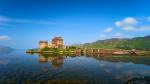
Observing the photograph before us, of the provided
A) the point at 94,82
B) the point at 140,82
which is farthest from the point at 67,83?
the point at 140,82

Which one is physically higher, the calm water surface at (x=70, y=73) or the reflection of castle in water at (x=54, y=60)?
the reflection of castle in water at (x=54, y=60)

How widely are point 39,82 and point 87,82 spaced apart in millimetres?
15325

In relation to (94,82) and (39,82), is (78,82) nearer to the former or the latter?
(94,82)

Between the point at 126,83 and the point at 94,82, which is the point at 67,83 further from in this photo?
the point at 126,83

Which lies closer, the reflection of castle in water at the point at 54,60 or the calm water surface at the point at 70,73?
the calm water surface at the point at 70,73

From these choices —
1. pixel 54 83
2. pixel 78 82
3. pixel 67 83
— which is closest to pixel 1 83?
pixel 54 83

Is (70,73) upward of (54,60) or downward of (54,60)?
downward

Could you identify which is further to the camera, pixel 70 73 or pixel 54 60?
pixel 54 60

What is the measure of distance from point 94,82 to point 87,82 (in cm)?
225

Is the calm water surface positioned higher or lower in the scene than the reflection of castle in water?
lower

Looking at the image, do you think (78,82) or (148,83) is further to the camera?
(78,82)

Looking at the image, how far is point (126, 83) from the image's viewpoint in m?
51.8

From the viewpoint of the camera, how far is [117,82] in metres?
53.5

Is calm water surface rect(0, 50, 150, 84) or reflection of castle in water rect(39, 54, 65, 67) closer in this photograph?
calm water surface rect(0, 50, 150, 84)
